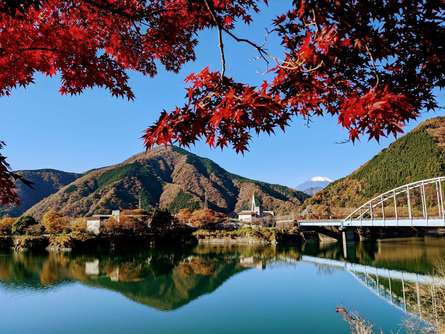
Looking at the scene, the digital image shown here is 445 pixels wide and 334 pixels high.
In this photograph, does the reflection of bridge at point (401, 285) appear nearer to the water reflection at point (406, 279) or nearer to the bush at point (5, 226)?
the water reflection at point (406, 279)

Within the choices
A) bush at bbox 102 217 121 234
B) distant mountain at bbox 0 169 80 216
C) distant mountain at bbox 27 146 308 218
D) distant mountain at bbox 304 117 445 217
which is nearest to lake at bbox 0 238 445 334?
bush at bbox 102 217 121 234

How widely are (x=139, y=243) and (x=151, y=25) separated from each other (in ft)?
136

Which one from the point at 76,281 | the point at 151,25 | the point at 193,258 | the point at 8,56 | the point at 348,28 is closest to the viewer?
the point at 348,28

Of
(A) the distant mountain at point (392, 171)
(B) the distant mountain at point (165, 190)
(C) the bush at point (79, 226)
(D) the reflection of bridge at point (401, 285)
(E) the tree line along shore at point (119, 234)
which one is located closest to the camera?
(D) the reflection of bridge at point (401, 285)

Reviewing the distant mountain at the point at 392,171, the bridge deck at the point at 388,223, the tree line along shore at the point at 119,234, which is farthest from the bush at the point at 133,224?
the distant mountain at the point at 392,171

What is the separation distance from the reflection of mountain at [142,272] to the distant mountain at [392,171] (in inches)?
1714

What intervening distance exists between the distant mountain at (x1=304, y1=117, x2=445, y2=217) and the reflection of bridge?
43754 millimetres

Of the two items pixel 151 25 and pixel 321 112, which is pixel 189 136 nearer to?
pixel 321 112

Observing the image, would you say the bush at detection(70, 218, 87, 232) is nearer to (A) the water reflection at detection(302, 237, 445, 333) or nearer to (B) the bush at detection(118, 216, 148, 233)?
(B) the bush at detection(118, 216, 148, 233)

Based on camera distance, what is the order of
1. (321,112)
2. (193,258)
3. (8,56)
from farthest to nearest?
(193,258)
(8,56)
(321,112)

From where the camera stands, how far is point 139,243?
4303 centimetres

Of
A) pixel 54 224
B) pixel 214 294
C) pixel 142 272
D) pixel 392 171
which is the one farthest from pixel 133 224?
pixel 392 171

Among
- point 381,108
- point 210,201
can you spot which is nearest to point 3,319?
point 381,108

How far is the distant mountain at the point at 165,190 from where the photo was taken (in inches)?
4400
